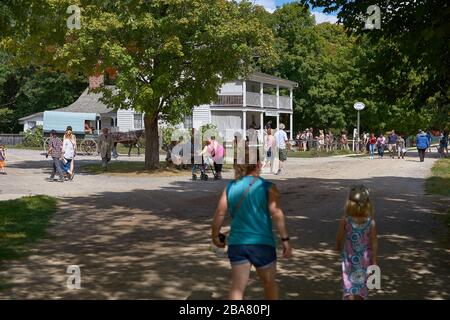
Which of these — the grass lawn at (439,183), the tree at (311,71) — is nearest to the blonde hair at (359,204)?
the grass lawn at (439,183)

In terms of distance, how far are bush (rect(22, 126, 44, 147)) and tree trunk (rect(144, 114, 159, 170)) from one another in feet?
81.5

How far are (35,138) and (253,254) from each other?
147 feet

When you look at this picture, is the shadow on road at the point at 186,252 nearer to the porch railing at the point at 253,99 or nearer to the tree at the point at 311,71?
the porch railing at the point at 253,99

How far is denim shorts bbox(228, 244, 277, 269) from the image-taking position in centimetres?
497

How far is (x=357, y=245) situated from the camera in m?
5.65

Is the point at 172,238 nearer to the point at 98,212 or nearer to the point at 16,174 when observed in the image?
the point at 98,212

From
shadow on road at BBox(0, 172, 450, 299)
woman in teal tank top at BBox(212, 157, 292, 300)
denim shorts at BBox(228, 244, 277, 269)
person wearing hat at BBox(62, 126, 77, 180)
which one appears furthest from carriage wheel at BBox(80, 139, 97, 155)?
denim shorts at BBox(228, 244, 277, 269)

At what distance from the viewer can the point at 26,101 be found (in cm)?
6788

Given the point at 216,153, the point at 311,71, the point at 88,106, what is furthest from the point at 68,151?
the point at 311,71

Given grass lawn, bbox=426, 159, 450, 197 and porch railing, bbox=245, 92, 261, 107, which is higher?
porch railing, bbox=245, 92, 261, 107

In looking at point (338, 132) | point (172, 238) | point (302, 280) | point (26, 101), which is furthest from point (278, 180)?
point (26, 101)

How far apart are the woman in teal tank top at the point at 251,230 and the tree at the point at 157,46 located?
16.2m

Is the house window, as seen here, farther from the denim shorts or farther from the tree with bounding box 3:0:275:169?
the denim shorts
